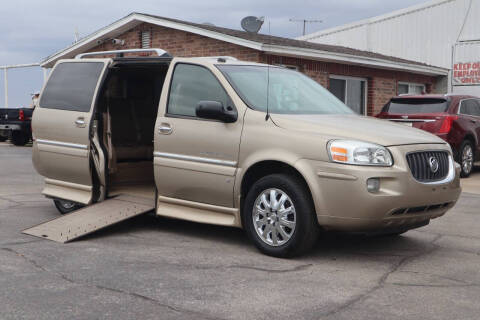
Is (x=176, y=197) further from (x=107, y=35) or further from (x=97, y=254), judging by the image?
(x=107, y=35)

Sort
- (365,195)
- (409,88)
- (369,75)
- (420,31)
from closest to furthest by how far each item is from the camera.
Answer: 1. (365,195)
2. (369,75)
3. (409,88)
4. (420,31)

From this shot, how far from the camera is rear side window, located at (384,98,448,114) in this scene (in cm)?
1332

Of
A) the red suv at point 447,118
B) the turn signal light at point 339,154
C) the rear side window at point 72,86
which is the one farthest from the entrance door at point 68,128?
the red suv at point 447,118

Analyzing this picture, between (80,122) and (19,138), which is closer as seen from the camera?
(80,122)

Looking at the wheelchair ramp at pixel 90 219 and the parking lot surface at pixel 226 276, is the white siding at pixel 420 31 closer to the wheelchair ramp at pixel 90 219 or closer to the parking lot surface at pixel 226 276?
the parking lot surface at pixel 226 276

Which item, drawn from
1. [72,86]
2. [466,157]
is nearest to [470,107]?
[466,157]

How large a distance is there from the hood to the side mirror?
404 millimetres

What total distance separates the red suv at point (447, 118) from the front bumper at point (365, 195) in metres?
7.63

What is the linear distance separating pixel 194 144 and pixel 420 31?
20.5 meters

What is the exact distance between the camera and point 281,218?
18.9 ft

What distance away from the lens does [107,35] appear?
1961cm

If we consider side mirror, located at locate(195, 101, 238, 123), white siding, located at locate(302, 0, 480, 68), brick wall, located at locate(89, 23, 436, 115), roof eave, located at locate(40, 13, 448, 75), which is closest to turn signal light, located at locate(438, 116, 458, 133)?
roof eave, located at locate(40, 13, 448, 75)

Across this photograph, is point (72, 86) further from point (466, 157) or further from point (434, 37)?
point (434, 37)

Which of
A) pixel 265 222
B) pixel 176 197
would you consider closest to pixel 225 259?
pixel 265 222
